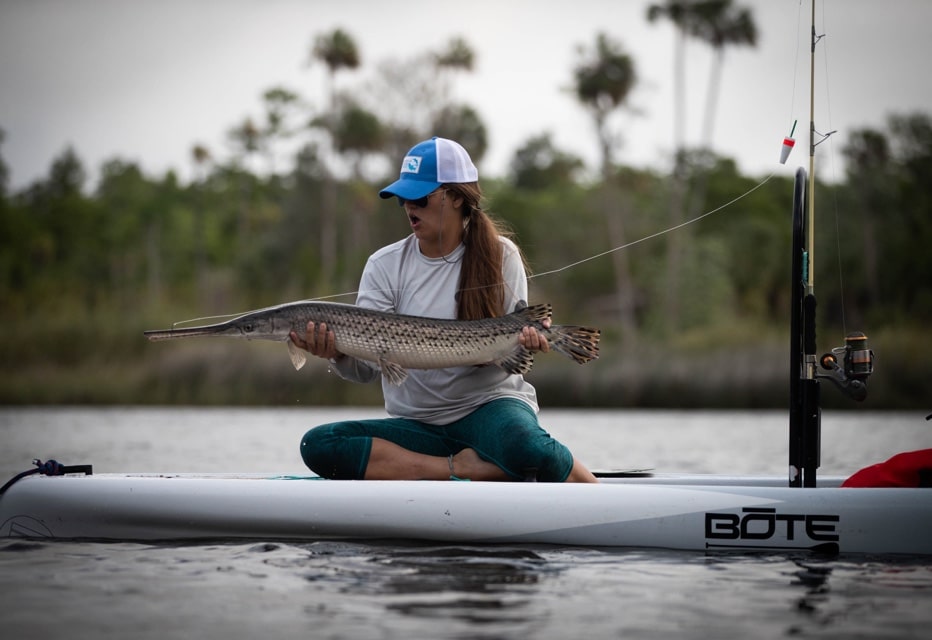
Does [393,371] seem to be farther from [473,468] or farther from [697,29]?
[697,29]

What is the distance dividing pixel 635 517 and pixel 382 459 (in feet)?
4.03

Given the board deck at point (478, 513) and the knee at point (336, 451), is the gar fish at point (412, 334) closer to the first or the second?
the knee at point (336, 451)

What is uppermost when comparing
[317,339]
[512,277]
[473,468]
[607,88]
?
[607,88]

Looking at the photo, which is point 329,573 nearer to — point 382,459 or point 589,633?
point 382,459

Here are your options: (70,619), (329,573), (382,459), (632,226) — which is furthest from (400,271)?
(632,226)

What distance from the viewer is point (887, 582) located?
4.60 m

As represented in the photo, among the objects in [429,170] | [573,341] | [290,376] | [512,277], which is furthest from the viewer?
[290,376]

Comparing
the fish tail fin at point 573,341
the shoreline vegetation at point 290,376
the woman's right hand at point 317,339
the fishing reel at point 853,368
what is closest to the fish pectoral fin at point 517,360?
the fish tail fin at point 573,341

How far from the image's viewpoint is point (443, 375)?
5539 mm

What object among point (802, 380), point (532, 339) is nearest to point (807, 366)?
point (802, 380)

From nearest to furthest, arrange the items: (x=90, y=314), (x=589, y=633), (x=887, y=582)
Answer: (x=589, y=633), (x=887, y=582), (x=90, y=314)

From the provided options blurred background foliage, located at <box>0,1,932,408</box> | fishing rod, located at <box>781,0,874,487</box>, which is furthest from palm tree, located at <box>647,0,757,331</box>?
fishing rod, located at <box>781,0,874,487</box>

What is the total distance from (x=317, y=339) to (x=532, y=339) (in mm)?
981

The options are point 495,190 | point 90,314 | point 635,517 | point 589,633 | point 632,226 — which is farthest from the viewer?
point 495,190
